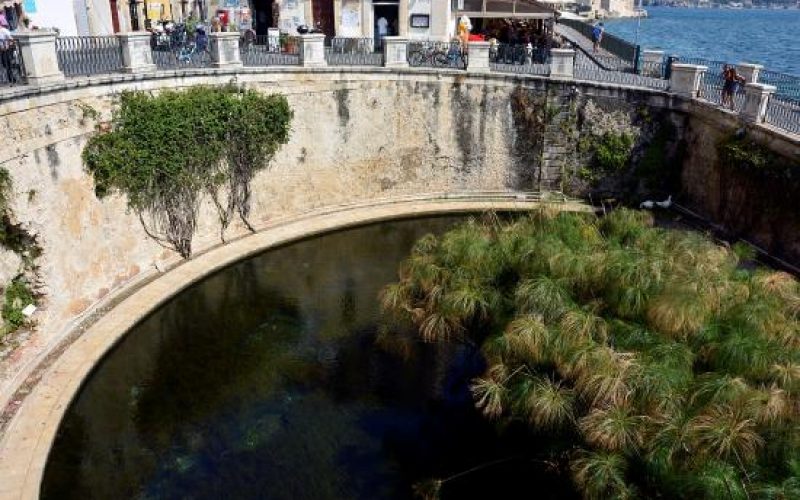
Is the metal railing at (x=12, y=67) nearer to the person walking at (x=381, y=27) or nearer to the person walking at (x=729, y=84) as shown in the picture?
the person walking at (x=381, y=27)

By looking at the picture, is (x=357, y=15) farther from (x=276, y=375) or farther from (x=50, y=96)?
(x=276, y=375)

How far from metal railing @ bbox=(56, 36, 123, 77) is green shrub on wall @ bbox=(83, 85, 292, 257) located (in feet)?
3.25

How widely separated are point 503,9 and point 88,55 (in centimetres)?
1652

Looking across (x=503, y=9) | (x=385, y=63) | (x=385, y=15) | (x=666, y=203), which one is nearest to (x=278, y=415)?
(x=385, y=63)

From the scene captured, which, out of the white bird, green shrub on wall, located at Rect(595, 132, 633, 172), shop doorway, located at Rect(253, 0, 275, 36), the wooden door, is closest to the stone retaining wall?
the white bird

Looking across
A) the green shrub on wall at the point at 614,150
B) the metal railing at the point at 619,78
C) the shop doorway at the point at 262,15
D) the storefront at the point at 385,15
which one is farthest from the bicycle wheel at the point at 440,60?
the shop doorway at the point at 262,15

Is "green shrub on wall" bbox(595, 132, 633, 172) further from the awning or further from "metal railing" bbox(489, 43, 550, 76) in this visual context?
the awning

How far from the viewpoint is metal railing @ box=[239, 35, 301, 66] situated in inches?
898

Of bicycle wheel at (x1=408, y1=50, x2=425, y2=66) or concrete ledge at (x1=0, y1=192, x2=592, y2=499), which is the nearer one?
concrete ledge at (x1=0, y1=192, x2=592, y2=499)

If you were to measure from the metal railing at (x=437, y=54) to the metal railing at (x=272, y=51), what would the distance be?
4175 millimetres

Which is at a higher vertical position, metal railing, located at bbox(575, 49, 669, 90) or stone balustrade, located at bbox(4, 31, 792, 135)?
stone balustrade, located at bbox(4, 31, 792, 135)

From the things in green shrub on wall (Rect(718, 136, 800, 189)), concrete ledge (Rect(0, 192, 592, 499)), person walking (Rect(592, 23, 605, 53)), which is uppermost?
person walking (Rect(592, 23, 605, 53))

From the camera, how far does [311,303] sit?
742 inches

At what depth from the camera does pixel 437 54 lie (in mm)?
24766
